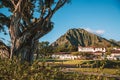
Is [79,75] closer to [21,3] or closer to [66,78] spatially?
[66,78]

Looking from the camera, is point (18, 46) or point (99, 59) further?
point (18, 46)

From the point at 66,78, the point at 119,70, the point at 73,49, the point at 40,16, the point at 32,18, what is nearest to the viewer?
the point at 119,70

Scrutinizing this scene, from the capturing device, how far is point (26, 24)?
3114cm

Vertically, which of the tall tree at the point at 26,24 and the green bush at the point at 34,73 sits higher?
the tall tree at the point at 26,24

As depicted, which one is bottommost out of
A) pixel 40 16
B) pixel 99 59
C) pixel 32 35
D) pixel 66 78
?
pixel 66 78

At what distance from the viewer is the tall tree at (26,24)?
86.9 feet

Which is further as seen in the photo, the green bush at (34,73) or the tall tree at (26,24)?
the tall tree at (26,24)

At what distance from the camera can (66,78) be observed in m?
7.39

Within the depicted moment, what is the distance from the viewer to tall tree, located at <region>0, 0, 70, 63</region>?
86.9 feet

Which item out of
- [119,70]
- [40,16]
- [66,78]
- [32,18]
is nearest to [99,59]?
[119,70]

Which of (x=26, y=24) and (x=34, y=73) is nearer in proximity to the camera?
(x=34, y=73)

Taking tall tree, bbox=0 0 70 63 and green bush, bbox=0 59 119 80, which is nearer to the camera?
green bush, bbox=0 59 119 80

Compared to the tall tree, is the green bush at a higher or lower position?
lower

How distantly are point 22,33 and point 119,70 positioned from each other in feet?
71.5
